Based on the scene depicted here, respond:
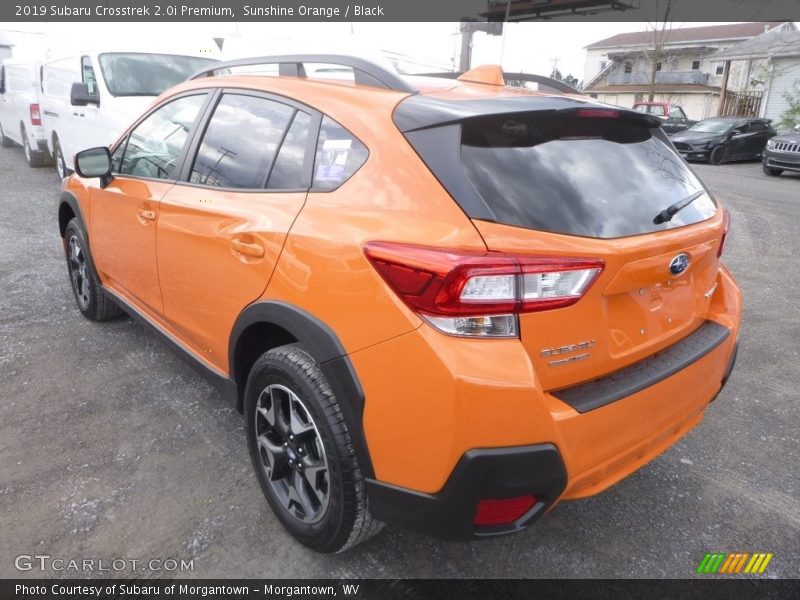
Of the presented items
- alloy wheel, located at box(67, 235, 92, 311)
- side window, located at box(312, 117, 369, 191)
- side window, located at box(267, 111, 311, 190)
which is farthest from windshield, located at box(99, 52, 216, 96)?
side window, located at box(312, 117, 369, 191)

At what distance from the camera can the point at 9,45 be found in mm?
26906

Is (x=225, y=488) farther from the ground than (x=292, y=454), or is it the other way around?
(x=292, y=454)

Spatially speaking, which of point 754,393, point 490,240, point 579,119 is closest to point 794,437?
point 754,393

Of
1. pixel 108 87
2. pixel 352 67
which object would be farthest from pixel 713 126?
pixel 352 67

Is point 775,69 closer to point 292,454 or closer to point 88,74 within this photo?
point 88,74

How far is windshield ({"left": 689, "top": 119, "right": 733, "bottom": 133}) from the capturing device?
668 inches

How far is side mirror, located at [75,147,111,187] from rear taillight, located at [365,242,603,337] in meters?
2.54

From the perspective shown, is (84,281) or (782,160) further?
(782,160)

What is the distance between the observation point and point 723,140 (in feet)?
54.5

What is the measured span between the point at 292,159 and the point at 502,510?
1.48 meters

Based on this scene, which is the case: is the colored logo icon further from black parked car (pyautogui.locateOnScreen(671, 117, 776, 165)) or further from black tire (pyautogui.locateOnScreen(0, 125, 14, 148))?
black tire (pyautogui.locateOnScreen(0, 125, 14, 148))

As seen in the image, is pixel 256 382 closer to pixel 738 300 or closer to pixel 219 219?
pixel 219 219

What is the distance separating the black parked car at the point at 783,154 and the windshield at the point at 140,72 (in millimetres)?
13228

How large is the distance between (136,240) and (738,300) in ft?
9.86
